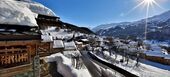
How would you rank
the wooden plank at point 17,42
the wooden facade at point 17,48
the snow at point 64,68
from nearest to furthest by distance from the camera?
the wooden plank at point 17,42 → the wooden facade at point 17,48 → the snow at point 64,68

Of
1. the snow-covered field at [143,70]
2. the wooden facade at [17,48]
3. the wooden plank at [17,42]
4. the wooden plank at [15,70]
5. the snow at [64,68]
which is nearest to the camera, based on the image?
the wooden plank at [17,42]

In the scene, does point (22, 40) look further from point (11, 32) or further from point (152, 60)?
point (152, 60)

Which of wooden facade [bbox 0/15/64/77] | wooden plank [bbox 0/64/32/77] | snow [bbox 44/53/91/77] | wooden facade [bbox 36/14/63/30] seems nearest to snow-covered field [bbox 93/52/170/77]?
snow [bbox 44/53/91/77]

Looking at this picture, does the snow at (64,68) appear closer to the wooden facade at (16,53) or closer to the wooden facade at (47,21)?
the wooden facade at (47,21)

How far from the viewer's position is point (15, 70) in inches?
242

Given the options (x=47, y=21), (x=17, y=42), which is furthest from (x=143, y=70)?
(x=17, y=42)

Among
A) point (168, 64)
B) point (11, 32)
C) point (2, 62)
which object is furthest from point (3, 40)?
point (168, 64)

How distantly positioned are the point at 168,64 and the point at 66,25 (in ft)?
141

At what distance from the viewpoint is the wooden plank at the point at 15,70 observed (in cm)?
577

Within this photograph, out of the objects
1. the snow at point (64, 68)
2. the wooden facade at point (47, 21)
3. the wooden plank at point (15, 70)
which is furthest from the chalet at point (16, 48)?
the snow at point (64, 68)

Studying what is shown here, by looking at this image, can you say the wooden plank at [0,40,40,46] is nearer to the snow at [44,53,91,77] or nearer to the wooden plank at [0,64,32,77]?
the wooden plank at [0,64,32,77]

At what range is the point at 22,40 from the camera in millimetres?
6020

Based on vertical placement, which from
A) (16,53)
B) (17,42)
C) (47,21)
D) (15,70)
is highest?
(47,21)

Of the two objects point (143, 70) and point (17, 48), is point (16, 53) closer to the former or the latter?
point (17, 48)
